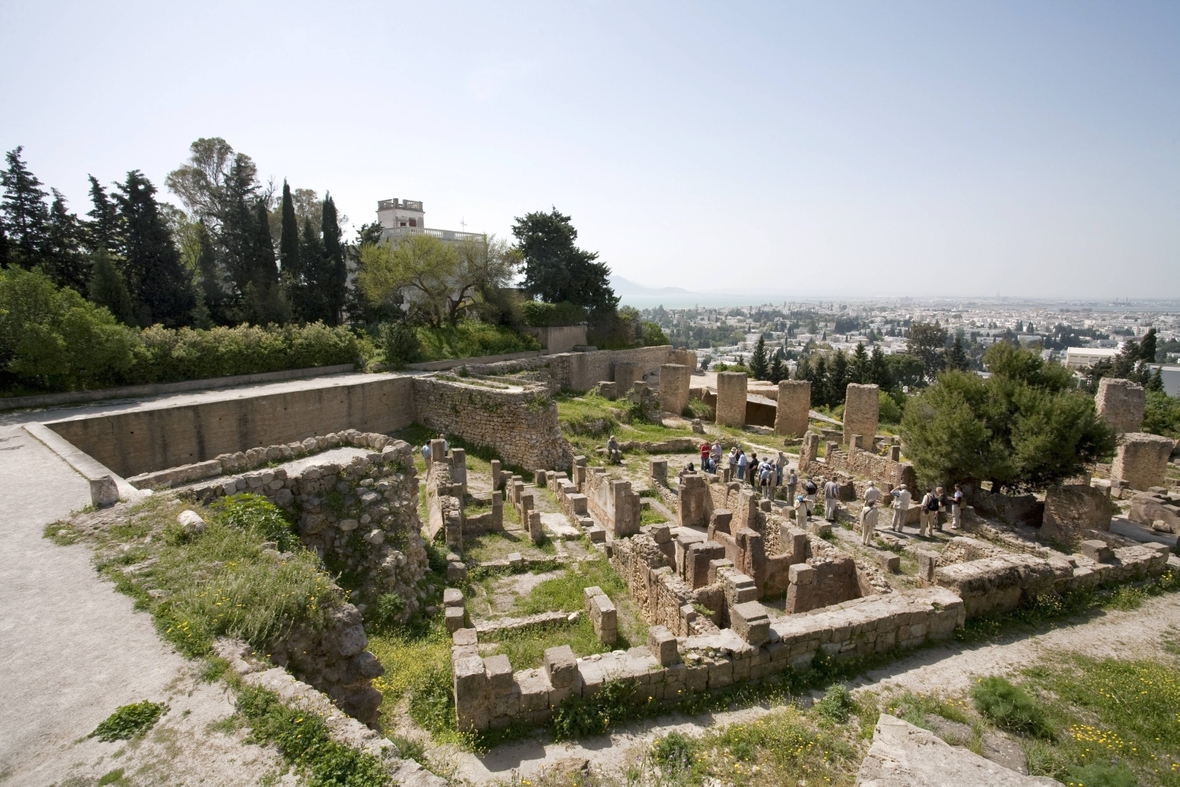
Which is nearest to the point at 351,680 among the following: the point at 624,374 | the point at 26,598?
the point at 26,598

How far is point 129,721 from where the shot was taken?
4508mm

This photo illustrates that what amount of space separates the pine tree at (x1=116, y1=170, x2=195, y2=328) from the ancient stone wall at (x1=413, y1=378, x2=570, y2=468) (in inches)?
591

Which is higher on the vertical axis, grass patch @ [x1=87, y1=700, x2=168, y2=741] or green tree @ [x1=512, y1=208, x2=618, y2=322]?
green tree @ [x1=512, y1=208, x2=618, y2=322]

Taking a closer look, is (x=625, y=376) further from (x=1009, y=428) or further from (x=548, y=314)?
(x=1009, y=428)

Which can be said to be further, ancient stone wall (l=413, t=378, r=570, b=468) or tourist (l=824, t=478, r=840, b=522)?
ancient stone wall (l=413, t=378, r=570, b=468)

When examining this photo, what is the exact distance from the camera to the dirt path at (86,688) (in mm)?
4164

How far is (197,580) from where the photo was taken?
636 cm

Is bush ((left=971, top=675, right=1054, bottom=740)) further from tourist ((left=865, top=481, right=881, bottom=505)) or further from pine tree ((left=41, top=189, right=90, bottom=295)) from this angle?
pine tree ((left=41, top=189, right=90, bottom=295))

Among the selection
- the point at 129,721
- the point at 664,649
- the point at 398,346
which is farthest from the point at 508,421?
the point at 129,721

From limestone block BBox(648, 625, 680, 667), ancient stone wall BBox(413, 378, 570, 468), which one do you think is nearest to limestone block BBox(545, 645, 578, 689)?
limestone block BBox(648, 625, 680, 667)

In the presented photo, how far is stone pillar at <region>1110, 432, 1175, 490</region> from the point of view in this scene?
1909 centimetres

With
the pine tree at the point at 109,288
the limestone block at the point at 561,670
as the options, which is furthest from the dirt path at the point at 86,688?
the pine tree at the point at 109,288

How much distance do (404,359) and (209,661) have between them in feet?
69.2

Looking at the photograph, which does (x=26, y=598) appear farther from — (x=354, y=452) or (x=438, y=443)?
(x=438, y=443)
